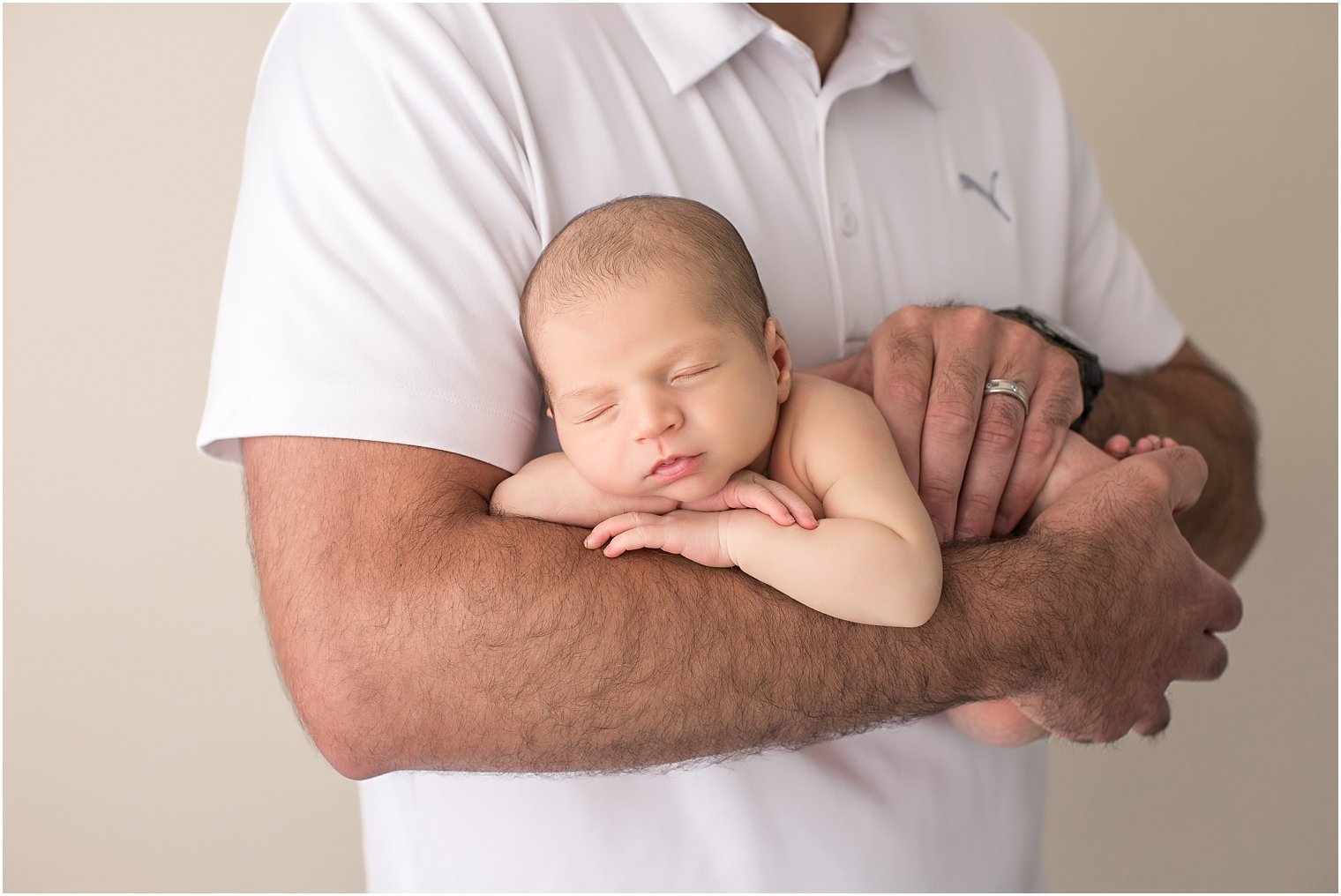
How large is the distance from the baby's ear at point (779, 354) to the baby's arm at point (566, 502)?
7.8 inches

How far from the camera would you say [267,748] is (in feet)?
9.12

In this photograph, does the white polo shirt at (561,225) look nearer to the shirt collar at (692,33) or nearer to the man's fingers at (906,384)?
the shirt collar at (692,33)

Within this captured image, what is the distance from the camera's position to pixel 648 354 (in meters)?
1.22

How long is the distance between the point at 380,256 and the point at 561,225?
250mm

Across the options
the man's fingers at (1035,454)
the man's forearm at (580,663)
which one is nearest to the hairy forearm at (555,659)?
the man's forearm at (580,663)

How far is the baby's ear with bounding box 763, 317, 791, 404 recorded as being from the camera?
1331 millimetres

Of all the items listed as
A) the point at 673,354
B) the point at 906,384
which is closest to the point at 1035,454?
the point at 906,384

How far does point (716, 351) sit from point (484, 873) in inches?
32.8

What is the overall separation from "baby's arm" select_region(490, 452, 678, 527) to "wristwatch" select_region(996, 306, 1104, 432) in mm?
703

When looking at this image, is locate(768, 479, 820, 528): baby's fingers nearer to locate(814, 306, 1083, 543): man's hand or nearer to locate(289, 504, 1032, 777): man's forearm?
locate(289, 504, 1032, 777): man's forearm

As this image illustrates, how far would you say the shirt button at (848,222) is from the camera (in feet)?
5.46

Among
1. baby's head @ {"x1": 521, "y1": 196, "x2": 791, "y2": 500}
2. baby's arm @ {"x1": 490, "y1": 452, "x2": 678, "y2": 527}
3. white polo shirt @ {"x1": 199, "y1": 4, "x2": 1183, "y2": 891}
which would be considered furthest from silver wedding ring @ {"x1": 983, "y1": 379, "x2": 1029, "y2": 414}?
baby's arm @ {"x1": 490, "y1": 452, "x2": 678, "y2": 527}

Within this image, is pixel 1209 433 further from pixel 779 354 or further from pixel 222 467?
pixel 222 467

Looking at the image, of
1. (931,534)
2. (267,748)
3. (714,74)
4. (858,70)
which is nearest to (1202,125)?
(858,70)
